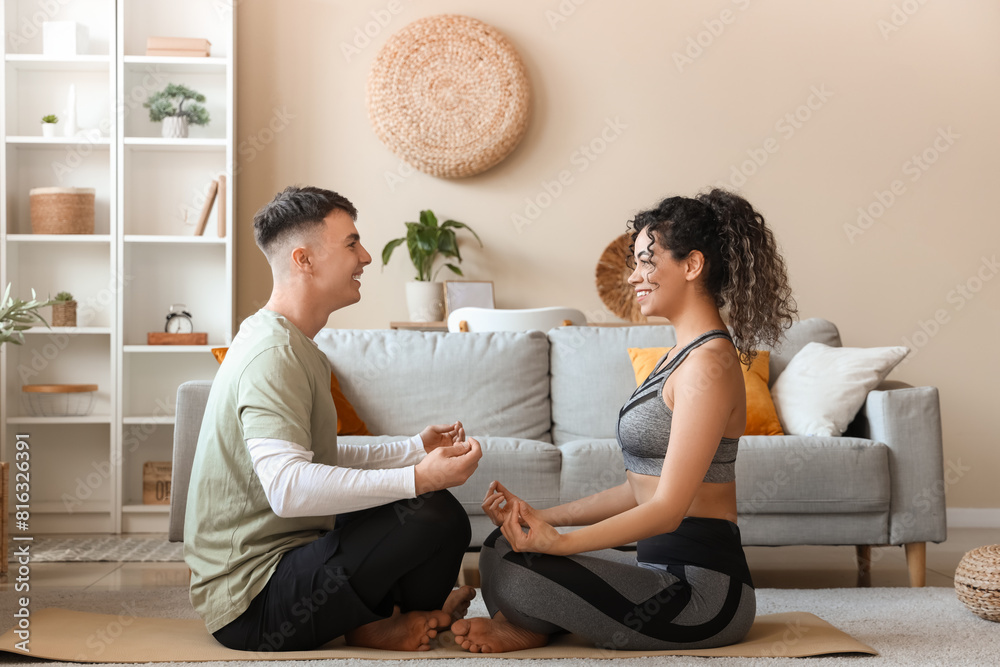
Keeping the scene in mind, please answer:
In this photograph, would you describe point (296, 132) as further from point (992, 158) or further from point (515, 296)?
point (992, 158)

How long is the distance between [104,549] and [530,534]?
7.56 ft

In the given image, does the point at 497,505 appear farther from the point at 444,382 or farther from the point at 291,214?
the point at 444,382

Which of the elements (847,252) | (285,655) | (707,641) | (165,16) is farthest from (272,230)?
(847,252)

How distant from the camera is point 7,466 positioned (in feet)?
9.36

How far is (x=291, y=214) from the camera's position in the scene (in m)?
1.69

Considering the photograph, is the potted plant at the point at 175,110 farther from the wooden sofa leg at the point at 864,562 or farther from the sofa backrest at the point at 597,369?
the wooden sofa leg at the point at 864,562

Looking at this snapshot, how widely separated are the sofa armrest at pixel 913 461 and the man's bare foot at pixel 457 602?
1.46 meters

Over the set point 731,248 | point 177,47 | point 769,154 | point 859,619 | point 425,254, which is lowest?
point 859,619

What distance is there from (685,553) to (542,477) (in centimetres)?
101

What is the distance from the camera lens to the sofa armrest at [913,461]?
2.59 metres

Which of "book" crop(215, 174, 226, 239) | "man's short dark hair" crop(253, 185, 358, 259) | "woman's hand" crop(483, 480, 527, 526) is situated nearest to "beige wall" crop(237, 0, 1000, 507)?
"book" crop(215, 174, 226, 239)
